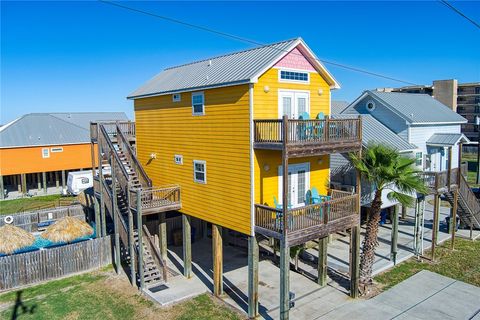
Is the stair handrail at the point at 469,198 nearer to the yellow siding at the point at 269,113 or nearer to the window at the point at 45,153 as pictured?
the yellow siding at the point at 269,113

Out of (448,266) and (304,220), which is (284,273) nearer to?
(304,220)

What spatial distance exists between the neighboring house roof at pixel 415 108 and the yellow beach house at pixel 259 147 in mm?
9515

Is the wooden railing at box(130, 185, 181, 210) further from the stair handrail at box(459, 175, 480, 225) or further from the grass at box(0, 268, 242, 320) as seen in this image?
the stair handrail at box(459, 175, 480, 225)

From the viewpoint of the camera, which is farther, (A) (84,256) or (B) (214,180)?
(A) (84,256)

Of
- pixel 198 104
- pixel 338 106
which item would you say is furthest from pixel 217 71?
pixel 338 106

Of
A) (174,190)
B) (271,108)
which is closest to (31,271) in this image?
(174,190)

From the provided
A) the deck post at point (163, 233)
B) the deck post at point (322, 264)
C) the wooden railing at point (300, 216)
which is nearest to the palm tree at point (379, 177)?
the wooden railing at point (300, 216)

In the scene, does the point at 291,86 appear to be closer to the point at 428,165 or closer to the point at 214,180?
the point at 214,180

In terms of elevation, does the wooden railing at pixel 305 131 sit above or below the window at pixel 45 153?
above

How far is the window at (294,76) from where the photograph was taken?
14766 mm

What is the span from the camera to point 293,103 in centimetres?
1541

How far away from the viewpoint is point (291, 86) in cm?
1516

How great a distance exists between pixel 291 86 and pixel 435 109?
19348 millimetres

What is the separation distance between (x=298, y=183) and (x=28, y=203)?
2674 centimetres
